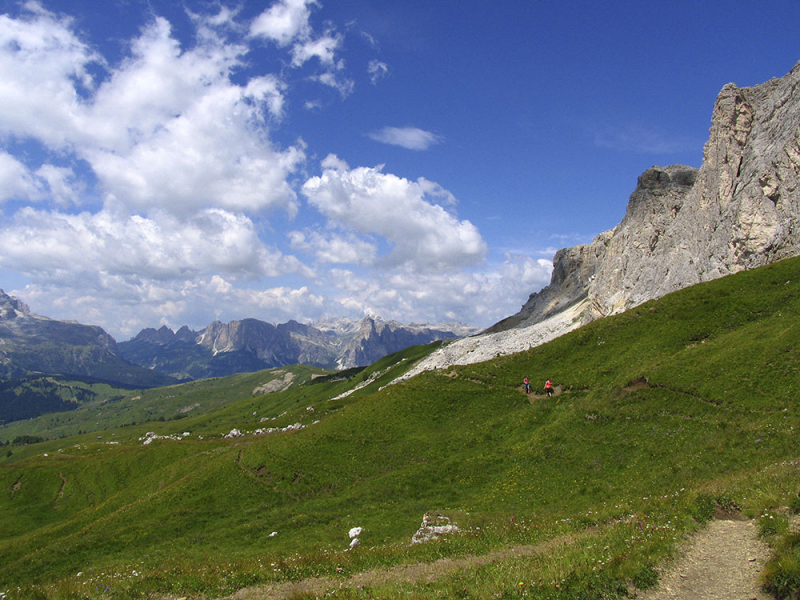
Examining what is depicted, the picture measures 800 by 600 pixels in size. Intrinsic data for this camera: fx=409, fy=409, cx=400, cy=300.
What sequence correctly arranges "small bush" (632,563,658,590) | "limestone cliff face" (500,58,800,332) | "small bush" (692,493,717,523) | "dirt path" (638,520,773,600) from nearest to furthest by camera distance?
"dirt path" (638,520,773,600)
"small bush" (632,563,658,590)
"small bush" (692,493,717,523)
"limestone cliff face" (500,58,800,332)

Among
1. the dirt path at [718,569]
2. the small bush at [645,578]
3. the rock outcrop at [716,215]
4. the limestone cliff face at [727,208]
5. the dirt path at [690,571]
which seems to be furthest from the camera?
the rock outcrop at [716,215]

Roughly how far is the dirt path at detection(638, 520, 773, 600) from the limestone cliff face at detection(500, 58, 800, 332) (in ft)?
253

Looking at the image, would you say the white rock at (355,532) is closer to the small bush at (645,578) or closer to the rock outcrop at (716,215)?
the small bush at (645,578)

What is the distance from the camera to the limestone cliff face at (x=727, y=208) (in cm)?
7631

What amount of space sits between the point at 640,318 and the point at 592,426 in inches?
1038

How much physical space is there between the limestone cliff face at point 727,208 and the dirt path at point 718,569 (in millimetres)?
77107

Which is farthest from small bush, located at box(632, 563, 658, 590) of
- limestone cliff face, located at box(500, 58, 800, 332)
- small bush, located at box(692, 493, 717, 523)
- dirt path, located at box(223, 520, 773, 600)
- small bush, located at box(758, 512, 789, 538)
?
limestone cliff face, located at box(500, 58, 800, 332)

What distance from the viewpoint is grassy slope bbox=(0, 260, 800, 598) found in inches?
719

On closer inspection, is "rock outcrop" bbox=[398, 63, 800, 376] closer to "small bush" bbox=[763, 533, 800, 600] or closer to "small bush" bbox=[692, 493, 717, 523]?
"small bush" bbox=[692, 493, 717, 523]

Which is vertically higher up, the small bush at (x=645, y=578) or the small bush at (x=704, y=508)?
the small bush at (x=645, y=578)

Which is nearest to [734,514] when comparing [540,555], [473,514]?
[540,555]

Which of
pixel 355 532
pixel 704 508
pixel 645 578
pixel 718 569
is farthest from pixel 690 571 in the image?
pixel 355 532

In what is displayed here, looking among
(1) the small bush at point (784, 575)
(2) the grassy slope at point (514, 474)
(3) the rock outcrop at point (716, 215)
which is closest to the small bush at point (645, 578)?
(2) the grassy slope at point (514, 474)

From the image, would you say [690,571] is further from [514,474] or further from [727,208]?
[727,208]
